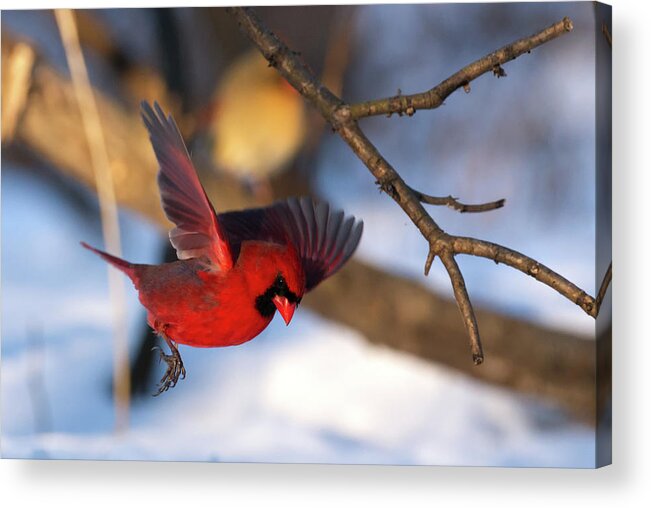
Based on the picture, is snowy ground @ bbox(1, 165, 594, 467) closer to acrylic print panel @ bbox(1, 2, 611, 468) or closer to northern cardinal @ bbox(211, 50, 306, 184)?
acrylic print panel @ bbox(1, 2, 611, 468)

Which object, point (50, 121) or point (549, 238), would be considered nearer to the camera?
point (549, 238)

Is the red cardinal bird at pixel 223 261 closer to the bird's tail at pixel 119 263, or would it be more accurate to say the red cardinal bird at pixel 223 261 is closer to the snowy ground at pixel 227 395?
the bird's tail at pixel 119 263

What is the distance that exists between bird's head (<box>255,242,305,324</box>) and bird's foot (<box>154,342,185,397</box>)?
15.9 inches

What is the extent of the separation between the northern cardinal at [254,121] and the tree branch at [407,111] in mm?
101

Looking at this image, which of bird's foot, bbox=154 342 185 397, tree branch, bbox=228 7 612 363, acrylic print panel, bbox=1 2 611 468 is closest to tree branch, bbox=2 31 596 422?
acrylic print panel, bbox=1 2 611 468

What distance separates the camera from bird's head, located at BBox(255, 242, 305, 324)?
338cm

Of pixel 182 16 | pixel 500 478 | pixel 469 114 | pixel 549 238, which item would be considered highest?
pixel 182 16

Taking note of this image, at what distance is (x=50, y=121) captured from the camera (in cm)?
390

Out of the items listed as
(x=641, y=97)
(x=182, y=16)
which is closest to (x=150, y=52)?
(x=182, y=16)

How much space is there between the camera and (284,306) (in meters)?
3.46

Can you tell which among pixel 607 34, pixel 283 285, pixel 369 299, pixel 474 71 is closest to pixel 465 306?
pixel 474 71

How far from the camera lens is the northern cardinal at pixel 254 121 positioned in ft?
12.2

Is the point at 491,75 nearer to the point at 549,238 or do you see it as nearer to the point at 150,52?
the point at 549,238

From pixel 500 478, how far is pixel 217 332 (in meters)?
1.01
